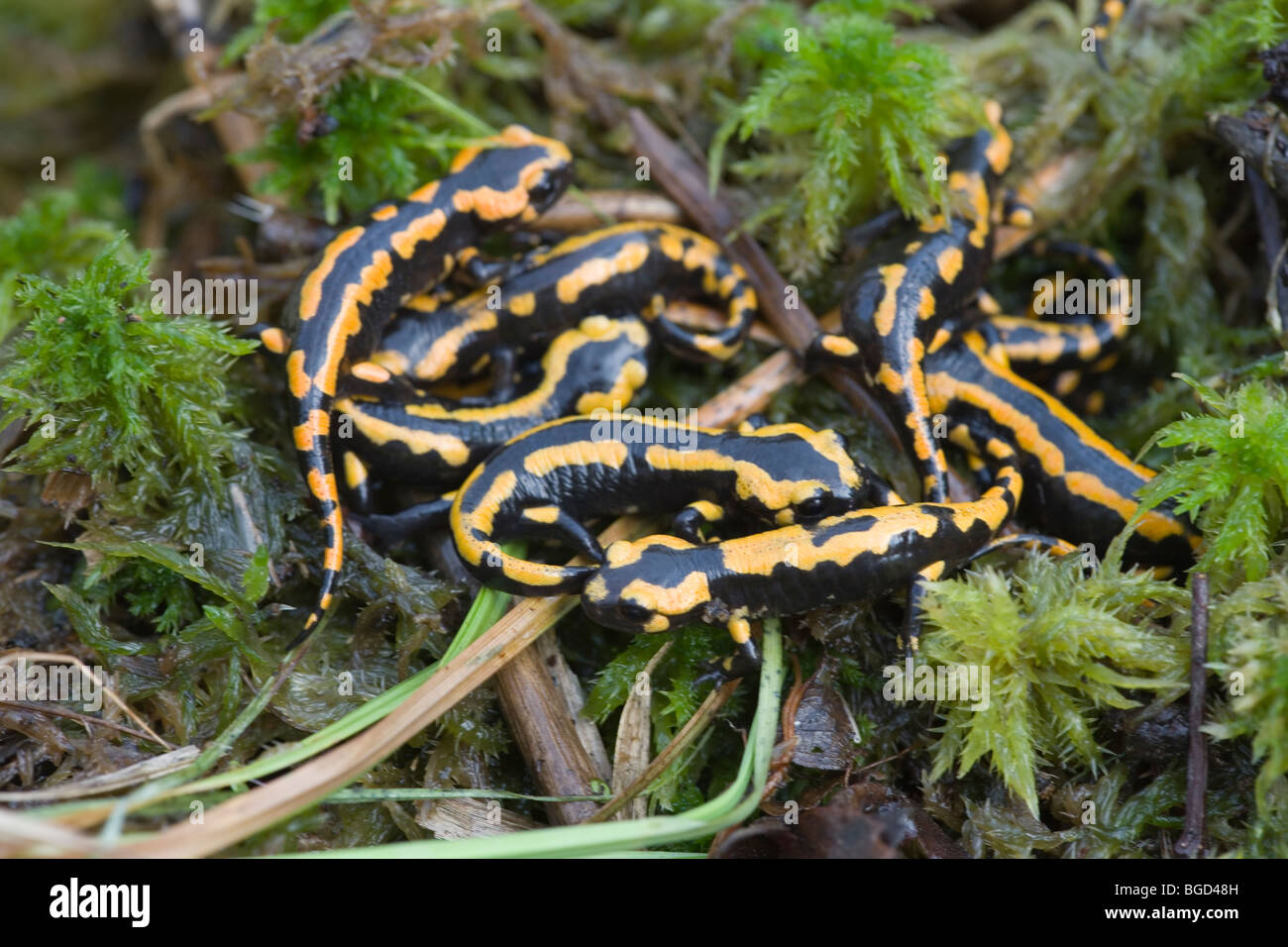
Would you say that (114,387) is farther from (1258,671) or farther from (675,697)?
(1258,671)

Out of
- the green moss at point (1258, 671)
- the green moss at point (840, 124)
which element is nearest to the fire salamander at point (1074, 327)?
the green moss at point (840, 124)

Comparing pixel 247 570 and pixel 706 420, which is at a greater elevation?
pixel 706 420

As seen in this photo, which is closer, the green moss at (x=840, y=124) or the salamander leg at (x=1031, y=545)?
the salamander leg at (x=1031, y=545)

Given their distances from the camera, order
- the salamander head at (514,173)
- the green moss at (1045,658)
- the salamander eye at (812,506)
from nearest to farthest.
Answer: the green moss at (1045,658) < the salamander eye at (812,506) < the salamander head at (514,173)

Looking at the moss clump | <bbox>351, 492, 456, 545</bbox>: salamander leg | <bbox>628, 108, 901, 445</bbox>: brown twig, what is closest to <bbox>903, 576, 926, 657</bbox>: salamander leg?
<bbox>628, 108, 901, 445</bbox>: brown twig

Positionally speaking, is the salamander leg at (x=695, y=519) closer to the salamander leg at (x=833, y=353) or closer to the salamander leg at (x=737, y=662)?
the salamander leg at (x=737, y=662)

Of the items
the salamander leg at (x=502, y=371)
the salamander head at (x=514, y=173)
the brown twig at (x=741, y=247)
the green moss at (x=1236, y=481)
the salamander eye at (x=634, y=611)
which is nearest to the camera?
the green moss at (x=1236, y=481)
